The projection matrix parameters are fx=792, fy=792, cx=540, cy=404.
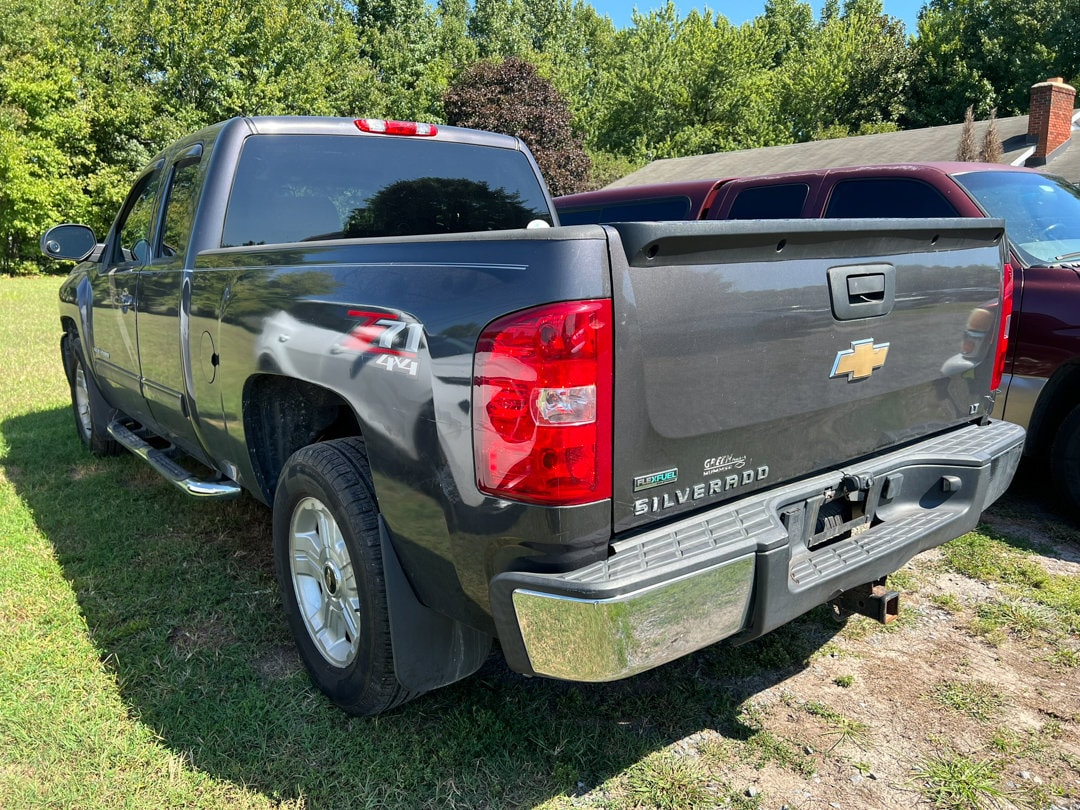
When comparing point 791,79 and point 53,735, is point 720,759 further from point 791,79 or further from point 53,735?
point 791,79

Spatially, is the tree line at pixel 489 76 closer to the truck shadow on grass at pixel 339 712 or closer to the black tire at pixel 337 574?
the truck shadow on grass at pixel 339 712

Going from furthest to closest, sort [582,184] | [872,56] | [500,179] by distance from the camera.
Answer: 1. [872,56]
2. [582,184]
3. [500,179]

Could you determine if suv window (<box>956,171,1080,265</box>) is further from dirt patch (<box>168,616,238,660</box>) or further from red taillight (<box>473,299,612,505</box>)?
dirt patch (<box>168,616,238,660</box>)

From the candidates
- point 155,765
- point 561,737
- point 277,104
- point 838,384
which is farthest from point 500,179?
point 277,104

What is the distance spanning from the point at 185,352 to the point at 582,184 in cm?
3296

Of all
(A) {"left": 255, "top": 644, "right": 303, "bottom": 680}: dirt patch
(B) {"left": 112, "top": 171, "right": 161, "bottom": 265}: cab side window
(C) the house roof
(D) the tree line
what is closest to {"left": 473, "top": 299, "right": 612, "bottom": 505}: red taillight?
(A) {"left": 255, "top": 644, "right": 303, "bottom": 680}: dirt patch

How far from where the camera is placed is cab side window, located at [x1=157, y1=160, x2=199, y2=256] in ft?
11.7

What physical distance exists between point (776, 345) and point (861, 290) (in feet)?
1.33

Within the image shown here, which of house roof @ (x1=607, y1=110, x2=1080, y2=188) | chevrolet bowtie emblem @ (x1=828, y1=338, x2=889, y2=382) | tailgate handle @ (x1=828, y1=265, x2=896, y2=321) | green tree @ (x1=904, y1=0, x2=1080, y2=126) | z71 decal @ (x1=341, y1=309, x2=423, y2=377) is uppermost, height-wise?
green tree @ (x1=904, y1=0, x2=1080, y2=126)

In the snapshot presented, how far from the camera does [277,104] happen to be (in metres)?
30.6

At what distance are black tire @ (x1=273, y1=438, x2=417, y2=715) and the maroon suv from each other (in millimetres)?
3711

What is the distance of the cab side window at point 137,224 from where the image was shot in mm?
4164

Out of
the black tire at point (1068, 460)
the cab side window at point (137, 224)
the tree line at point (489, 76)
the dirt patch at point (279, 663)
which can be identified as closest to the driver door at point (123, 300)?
the cab side window at point (137, 224)

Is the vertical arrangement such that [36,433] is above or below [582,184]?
below
